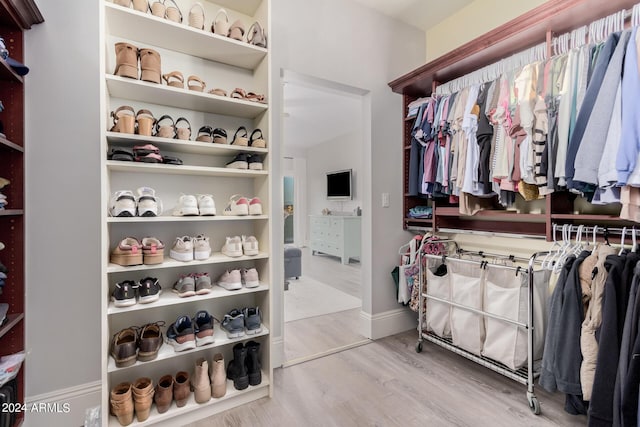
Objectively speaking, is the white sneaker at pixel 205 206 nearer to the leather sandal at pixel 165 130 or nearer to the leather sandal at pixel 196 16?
the leather sandal at pixel 165 130

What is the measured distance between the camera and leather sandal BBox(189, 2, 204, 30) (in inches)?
60.6

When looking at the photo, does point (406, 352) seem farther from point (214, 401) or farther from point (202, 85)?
point (202, 85)

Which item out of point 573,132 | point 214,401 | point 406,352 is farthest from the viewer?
point 406,352

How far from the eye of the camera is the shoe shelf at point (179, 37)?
56.1 inches

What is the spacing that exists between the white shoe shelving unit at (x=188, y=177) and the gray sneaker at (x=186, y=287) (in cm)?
3

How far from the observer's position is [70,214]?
1521mm

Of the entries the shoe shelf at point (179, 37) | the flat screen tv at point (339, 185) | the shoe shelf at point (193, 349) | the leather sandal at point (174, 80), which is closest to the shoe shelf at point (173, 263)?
the shoe shelf at point (193, 349)

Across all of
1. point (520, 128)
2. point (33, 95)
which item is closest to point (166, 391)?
point (33, 95)

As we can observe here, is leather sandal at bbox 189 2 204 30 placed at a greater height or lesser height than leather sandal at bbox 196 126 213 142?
greater

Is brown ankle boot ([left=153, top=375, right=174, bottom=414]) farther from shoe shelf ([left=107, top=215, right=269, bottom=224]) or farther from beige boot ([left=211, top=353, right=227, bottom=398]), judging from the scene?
shoe shelf ([left=107, top=215, right=269, bottom=224])

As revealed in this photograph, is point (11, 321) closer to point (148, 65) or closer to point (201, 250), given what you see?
point (201, 250)

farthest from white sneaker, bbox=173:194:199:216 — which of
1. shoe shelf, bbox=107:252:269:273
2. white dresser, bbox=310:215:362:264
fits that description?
white dresser, bbox=310:215:362:264

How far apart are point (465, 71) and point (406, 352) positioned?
2.10 metres

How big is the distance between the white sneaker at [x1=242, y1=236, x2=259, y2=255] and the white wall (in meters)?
0.74
